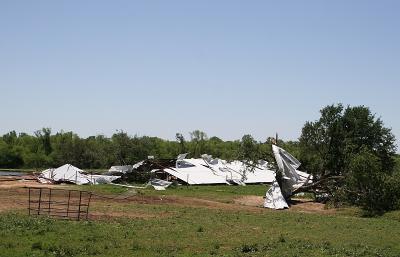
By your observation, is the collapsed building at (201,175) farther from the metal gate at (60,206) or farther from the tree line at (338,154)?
the metal gate at (60,206)

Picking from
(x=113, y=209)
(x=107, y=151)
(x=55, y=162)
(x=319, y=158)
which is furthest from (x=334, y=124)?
(x=55, y=162)

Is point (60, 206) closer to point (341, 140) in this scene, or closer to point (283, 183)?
point (283, 183)

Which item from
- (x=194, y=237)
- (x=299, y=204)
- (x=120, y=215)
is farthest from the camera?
(x=299, y=204)

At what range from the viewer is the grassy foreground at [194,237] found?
19.5 metres

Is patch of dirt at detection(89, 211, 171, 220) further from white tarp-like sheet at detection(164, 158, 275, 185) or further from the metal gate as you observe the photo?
white tarp-like sheet at detection(164, 158, 275, 185)

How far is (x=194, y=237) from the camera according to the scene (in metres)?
23.6

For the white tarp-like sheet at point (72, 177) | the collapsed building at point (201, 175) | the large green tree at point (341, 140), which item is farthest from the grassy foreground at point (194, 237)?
the white tarp-like sheet at point (72, 177)

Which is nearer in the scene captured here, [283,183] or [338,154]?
[283,183]

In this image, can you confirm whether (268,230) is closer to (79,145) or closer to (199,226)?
(199,226)

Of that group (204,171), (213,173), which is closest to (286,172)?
(204,171)

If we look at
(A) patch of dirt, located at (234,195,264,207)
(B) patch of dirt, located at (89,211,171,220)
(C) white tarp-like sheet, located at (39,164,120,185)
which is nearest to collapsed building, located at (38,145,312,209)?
(C) white tarp-like sheet, located at (39,164,120,185)

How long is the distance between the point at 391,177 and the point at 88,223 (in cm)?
2608

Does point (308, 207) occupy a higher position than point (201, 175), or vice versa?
point (201, 175)

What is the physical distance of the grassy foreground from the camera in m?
19.5
